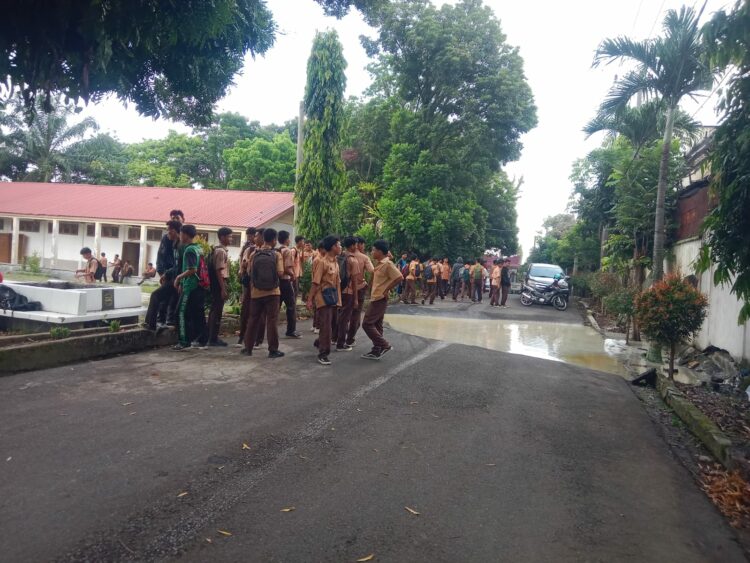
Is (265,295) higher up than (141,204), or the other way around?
(141,204)

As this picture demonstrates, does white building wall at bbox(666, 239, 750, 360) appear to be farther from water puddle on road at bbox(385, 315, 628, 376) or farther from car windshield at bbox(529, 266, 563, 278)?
car windshield at bbox(529, 266, 563, 278)

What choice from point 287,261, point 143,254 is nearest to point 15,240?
point 143,254

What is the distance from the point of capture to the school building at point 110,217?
93.9ft

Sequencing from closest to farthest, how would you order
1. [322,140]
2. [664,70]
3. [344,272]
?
[344,272]
[664,70]
[322,140]

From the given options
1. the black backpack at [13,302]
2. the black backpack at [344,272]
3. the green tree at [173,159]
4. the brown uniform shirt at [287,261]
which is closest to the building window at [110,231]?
the green tree at [173,159]

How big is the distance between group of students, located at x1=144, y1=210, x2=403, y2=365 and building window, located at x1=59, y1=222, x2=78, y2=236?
82.5 feet

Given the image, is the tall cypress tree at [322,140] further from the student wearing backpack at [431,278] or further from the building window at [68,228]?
the building window at [68,228]

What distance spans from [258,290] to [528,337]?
7.42 meters

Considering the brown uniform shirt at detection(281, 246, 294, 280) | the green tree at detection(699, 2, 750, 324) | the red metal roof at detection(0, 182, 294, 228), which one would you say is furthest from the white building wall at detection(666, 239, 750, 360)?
the red metal roof at detection(0, 182, 294, 228)

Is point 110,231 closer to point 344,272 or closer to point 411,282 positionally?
point 411,282

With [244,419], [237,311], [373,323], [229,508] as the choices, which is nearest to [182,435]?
[244,419]

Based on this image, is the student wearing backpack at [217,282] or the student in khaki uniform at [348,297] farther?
the student in khaki uniform at [348,297]

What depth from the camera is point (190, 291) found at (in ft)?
27.1

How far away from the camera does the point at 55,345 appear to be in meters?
6.96
